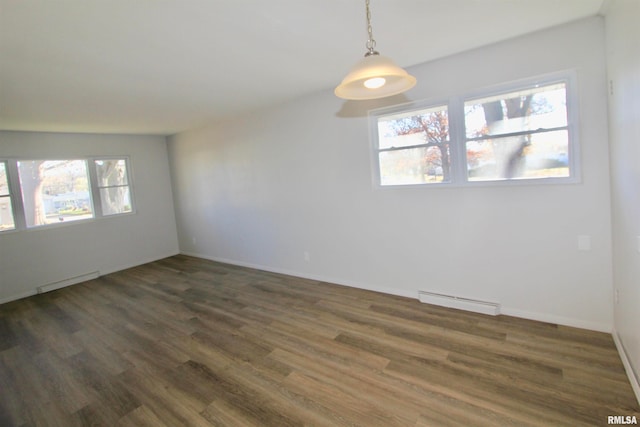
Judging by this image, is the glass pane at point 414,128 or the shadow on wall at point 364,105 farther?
the shadow on wall at point 364,105

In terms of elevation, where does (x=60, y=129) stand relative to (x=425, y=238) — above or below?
above

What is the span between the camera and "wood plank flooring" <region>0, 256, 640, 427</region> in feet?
6.46

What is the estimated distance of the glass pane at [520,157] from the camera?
8.68 feet

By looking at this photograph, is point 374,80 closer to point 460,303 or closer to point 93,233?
point 460,303

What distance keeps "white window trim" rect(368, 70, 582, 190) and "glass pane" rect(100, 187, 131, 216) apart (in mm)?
5016

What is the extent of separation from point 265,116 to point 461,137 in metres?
2.86

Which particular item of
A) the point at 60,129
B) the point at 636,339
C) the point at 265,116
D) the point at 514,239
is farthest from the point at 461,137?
the point at 60,129

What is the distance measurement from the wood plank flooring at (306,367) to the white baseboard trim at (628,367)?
44 mm

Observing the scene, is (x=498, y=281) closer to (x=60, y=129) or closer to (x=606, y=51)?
(x=606, y=51)

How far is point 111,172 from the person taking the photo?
581cm

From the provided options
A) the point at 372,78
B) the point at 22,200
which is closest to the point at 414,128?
the point at 372,78

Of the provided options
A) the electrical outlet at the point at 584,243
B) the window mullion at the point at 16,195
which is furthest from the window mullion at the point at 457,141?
the window mullion at the point at 16,195

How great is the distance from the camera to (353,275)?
161 inches

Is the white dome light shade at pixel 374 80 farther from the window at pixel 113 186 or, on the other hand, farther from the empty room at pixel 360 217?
the window at pixel 113 186
